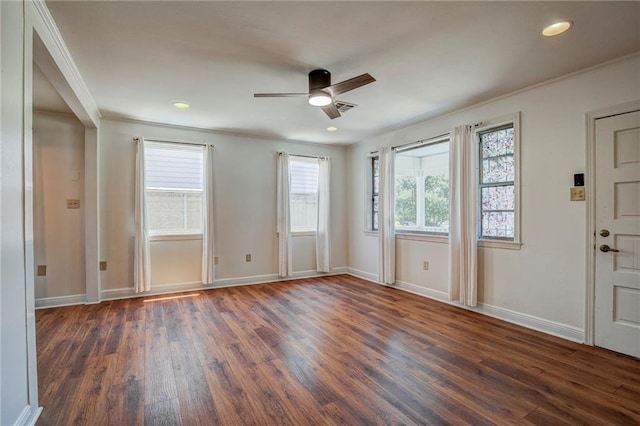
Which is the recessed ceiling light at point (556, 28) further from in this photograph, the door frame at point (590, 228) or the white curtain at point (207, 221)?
the white curtain at point (207, 221)

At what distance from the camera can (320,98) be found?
2.83 m

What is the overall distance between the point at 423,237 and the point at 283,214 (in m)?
2.39

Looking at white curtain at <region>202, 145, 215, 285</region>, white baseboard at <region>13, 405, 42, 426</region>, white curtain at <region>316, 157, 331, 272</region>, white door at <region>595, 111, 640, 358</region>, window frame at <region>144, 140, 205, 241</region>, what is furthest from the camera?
white curtain at <region>316, 157, 331, 272</region>

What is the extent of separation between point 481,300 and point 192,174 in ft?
14.8

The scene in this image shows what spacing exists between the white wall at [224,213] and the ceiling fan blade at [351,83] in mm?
2866

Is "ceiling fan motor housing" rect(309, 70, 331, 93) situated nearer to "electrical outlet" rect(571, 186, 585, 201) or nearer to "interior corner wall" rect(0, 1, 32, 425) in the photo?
"interior corner wall" rect(0, 1, 32, 425)

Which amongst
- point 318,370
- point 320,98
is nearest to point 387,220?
point 320,98

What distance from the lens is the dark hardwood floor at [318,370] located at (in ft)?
6.15

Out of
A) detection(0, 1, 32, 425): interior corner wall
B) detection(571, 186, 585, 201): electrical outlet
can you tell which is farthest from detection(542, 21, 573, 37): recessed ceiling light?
detection(0, 1, 32, 425): interior corner wall

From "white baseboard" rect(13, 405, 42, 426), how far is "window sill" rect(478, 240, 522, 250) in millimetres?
4191

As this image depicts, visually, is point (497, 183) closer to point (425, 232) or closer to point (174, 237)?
point (425, 232)

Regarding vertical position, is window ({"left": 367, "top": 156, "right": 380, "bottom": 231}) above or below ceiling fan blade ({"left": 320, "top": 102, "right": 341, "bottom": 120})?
below

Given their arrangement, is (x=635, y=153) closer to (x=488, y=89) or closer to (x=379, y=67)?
(x=488, y=89)

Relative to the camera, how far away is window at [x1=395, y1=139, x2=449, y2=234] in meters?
5.02
